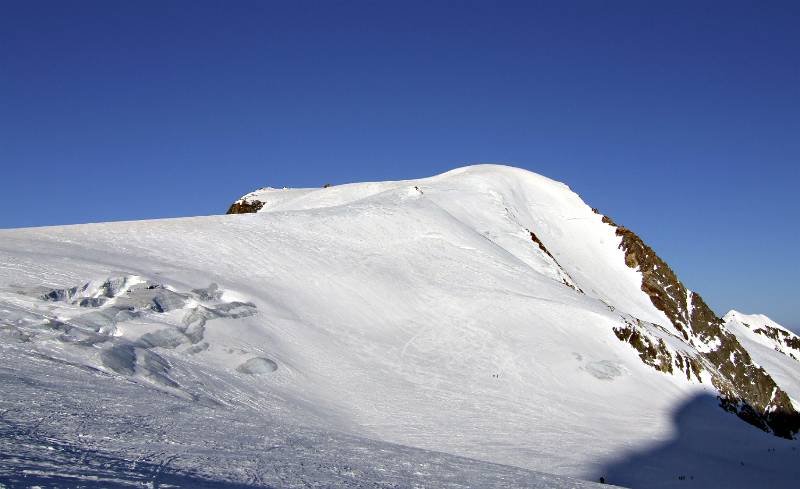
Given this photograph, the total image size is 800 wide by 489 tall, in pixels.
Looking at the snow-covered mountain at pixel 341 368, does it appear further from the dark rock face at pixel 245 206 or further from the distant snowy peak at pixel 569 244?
the dark rock face at pixel 245 206

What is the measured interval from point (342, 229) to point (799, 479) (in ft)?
79.7

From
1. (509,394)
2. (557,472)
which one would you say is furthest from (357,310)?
(557,472)

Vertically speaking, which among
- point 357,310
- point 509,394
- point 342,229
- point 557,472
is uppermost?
point 342,229

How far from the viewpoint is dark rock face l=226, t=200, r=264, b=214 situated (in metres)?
64.6

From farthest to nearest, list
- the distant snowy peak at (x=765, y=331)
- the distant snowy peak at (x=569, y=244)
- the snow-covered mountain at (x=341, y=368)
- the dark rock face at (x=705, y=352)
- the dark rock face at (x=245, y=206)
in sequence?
the distant snowy peak at (x=765, y=331)
the dark rock face at (x=245, y=206)
the distant snowy peak at (x=569, y=244)
the dark rock face at (x=705, y=352)
the snow-covered mountain at (x=341, y=368)

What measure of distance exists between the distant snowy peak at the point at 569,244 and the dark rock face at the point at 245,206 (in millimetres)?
176

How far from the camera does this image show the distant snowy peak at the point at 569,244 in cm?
4334

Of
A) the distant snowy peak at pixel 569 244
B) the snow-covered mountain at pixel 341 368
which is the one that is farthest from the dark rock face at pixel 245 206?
the snow-covered mountain at pixel 341 368

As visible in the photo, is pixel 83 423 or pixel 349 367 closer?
pixel 83 423

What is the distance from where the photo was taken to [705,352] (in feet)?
169

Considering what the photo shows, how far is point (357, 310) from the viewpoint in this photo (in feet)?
85.5

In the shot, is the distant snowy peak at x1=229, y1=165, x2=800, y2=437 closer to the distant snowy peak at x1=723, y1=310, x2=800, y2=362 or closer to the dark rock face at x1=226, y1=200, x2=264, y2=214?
the dark rock face at x1=226, y1=200, x2=264, y2=214

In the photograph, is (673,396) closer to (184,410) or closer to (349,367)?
(349,367)

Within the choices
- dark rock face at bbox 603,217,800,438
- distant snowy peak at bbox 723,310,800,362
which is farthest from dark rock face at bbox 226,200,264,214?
distant snowy peak at bbox 723,310,800,362
